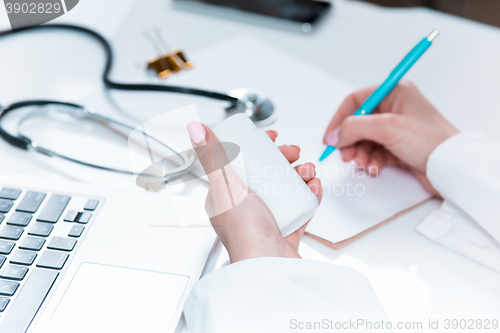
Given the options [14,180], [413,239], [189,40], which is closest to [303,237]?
[413,239]

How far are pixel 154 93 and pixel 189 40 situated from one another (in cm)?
14

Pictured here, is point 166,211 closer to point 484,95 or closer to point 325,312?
point 325,312

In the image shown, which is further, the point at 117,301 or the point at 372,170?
the point at 372,170

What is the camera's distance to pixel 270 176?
0.32 meters

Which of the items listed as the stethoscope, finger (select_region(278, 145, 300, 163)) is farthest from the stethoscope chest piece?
finger (select_region(278, 145, 300, 163))

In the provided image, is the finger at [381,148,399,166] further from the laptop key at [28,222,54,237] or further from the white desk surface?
the laptop key at [28,222,54,237]

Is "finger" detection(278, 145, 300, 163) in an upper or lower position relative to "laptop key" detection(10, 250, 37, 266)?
upper

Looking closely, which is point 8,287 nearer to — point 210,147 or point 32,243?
point 32,243

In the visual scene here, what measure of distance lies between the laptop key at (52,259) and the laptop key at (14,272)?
10 millimetres

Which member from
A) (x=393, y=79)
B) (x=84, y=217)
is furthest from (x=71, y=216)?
(x=393, y=79)

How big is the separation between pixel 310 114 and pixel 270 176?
0.19 m

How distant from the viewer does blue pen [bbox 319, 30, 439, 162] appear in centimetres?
43

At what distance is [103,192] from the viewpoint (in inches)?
14.7

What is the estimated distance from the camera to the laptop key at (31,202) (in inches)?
13.6
